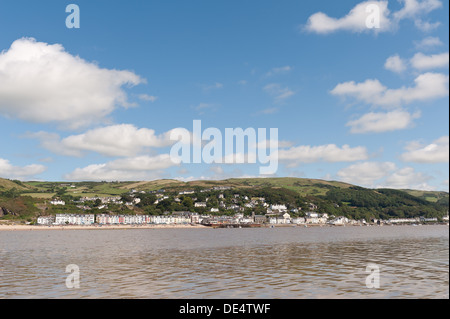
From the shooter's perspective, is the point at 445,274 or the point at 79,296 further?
the point at 445,274

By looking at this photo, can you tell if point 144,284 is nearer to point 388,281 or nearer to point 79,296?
point 79,296

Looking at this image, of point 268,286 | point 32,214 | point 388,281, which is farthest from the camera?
point 32,214

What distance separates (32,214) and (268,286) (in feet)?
662

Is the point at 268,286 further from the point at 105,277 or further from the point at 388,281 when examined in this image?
the point at 105,277

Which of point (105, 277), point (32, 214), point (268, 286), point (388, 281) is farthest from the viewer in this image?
point (32, 214)

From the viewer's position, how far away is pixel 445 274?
30031 mm

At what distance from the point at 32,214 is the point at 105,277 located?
19209 centimetres
